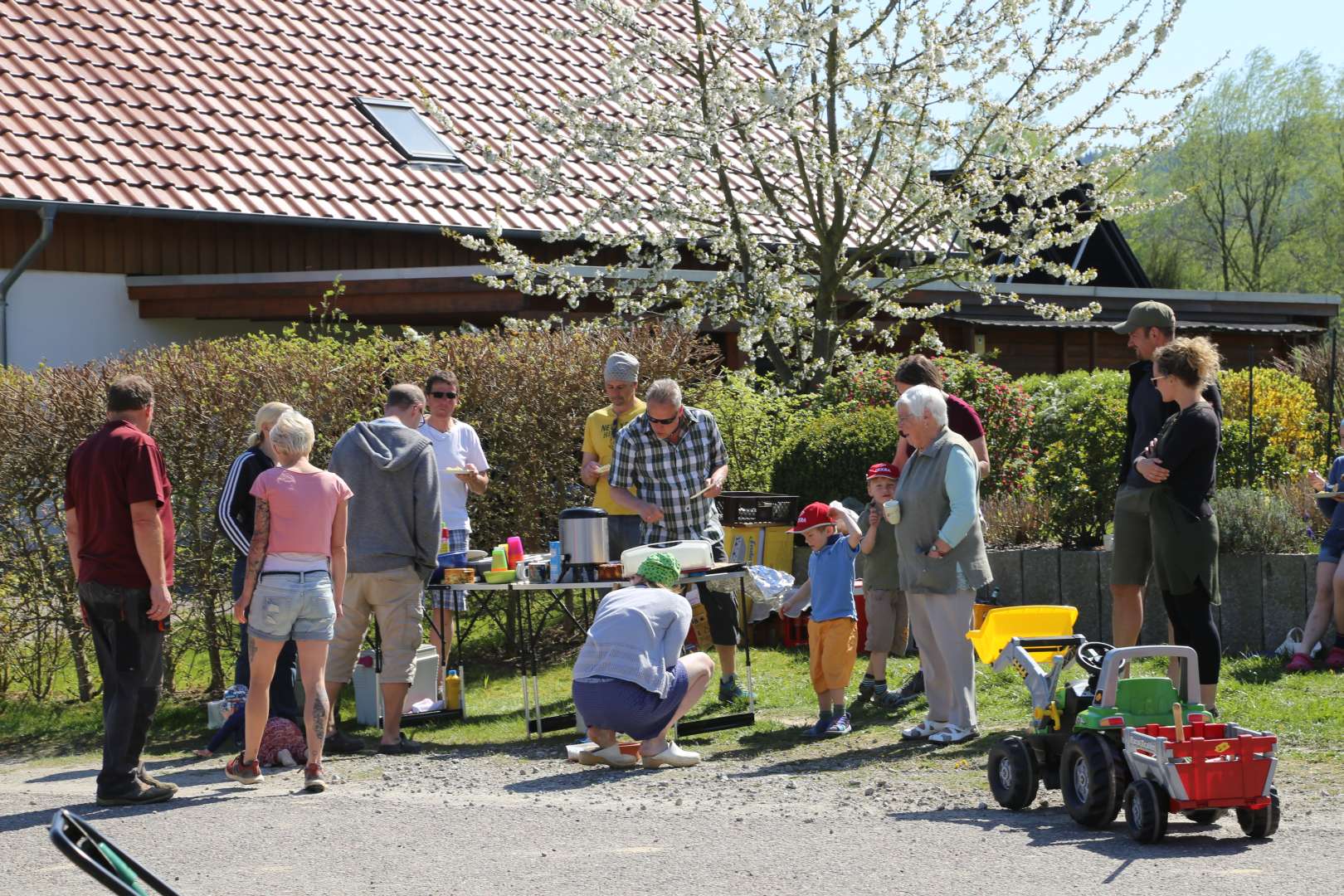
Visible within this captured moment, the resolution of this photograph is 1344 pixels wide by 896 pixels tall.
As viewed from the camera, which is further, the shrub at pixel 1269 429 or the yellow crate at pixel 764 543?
the yellow crate at pixel 764 543

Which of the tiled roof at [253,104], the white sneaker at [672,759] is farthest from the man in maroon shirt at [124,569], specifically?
the tiled roof at [253,104]

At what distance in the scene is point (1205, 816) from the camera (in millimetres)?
6660

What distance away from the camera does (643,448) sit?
408 inches

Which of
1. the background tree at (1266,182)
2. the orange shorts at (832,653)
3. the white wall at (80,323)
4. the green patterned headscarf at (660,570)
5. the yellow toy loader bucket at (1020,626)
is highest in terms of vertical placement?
the background tree at (1266,182)

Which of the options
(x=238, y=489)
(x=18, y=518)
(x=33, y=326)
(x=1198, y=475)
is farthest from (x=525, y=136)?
(x=1198, y=475)

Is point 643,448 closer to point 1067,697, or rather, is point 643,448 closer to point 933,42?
point 1067,697

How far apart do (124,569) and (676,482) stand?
3.58 meters

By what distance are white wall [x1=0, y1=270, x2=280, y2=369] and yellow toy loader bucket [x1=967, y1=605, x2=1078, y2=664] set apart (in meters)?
11.6

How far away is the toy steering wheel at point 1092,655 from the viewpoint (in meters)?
7.30

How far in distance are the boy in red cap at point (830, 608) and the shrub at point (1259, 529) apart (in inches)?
112

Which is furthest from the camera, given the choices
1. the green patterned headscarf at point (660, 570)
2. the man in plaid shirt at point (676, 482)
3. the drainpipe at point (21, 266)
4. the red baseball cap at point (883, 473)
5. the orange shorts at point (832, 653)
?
the drainpipe at point (21, 266)

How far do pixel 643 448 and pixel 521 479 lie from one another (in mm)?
2211

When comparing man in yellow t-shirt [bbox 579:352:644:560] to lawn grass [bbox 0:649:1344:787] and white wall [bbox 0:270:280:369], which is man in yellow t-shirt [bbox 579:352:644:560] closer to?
lawn grass [bbox 0:649:1344:787]

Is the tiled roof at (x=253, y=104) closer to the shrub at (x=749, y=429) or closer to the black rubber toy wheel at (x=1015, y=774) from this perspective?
the shrub at (x=749, y=429)
